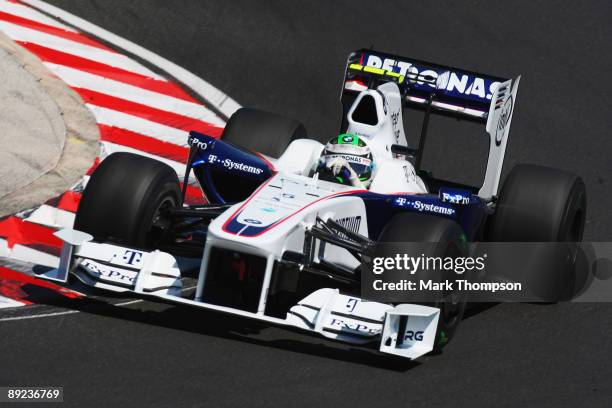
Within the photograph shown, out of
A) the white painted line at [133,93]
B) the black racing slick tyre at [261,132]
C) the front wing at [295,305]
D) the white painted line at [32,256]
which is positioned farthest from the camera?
the white painted line at [133,93]

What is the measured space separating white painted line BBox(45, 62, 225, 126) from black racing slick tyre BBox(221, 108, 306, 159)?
236cm

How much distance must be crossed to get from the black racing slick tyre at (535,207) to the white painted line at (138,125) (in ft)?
13.3

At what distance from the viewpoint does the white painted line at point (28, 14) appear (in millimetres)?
14984

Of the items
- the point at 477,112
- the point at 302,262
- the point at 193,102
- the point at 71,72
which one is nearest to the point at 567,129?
the point at 477,112

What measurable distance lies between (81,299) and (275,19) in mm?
8021

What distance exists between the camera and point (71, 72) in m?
13.9

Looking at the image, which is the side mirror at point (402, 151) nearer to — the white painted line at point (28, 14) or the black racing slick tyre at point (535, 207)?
the black racing slick tyre at point (535, 207)

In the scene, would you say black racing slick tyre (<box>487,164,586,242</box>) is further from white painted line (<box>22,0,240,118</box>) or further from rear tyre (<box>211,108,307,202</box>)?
white painted line (<box>22,0,240,118</box>)

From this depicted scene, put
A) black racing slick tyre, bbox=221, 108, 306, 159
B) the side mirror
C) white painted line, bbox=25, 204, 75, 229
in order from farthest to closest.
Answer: black racing slick tyre, bbox=221, 108, 306, 159 → white painted line, bbox=25, 204, 75, 229 → the side mirror

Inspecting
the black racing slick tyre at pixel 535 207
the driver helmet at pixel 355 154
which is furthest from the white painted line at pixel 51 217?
the black racing slick tyre at pixel 535 207

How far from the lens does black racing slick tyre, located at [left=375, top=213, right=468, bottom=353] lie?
28.3 ft

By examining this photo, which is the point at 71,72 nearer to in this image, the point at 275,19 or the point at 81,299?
the point at 275,19

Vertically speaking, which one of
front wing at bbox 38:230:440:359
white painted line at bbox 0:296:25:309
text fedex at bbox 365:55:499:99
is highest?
text fedex at bbox 365:55:499:99

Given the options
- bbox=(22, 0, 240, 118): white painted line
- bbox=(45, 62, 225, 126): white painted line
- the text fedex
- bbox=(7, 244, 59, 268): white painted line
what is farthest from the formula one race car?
bbox=(22, 0, 240, 118): white painted line
